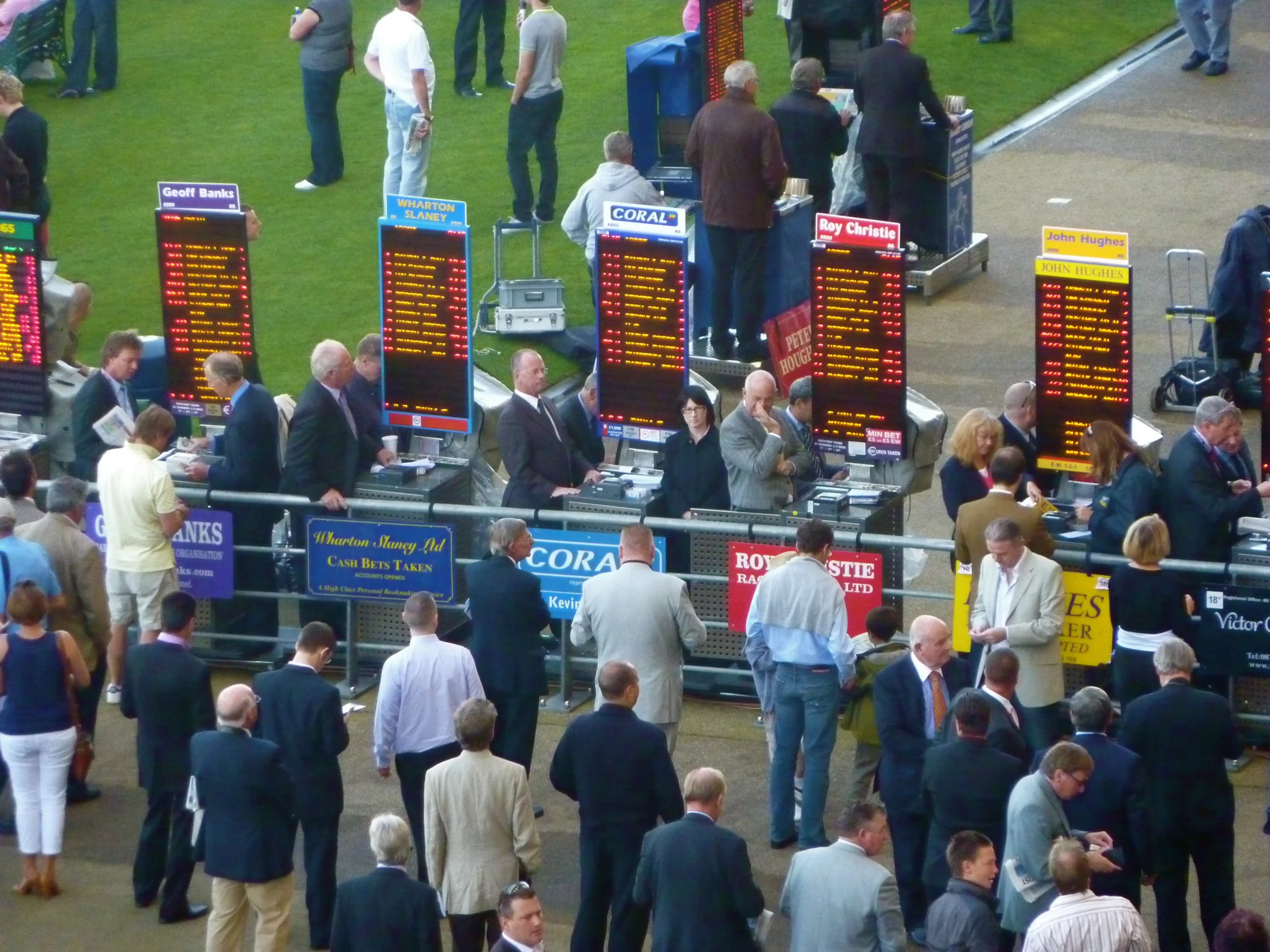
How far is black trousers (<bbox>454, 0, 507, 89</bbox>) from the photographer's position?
866 inches

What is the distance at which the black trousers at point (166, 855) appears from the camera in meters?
9.95

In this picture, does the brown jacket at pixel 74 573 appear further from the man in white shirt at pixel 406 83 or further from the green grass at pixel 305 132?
the man in white shirt at pixel 406 83

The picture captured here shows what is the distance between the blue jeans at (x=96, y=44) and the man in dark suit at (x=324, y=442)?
39.1 ft

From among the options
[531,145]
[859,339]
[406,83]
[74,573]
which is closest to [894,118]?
[531,145]

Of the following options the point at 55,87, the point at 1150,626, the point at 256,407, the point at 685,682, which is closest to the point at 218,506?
the point at 256,407

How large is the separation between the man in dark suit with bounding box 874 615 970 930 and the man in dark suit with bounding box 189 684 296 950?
2593 mm

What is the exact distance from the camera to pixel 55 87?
2414 centimetres

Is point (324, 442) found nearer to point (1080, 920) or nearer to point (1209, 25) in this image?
point (1080, 920)

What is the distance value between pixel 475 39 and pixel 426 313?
1087cm

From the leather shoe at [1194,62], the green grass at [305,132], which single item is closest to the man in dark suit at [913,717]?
the green grass at [305,132]

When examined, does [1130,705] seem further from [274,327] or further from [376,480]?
[274,327]

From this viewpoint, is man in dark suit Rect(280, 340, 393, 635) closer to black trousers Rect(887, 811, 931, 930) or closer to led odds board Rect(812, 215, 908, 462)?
led odds board Rect(812, 215, 908, 462)

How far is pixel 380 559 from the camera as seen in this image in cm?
1202

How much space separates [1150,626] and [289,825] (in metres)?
4.10
